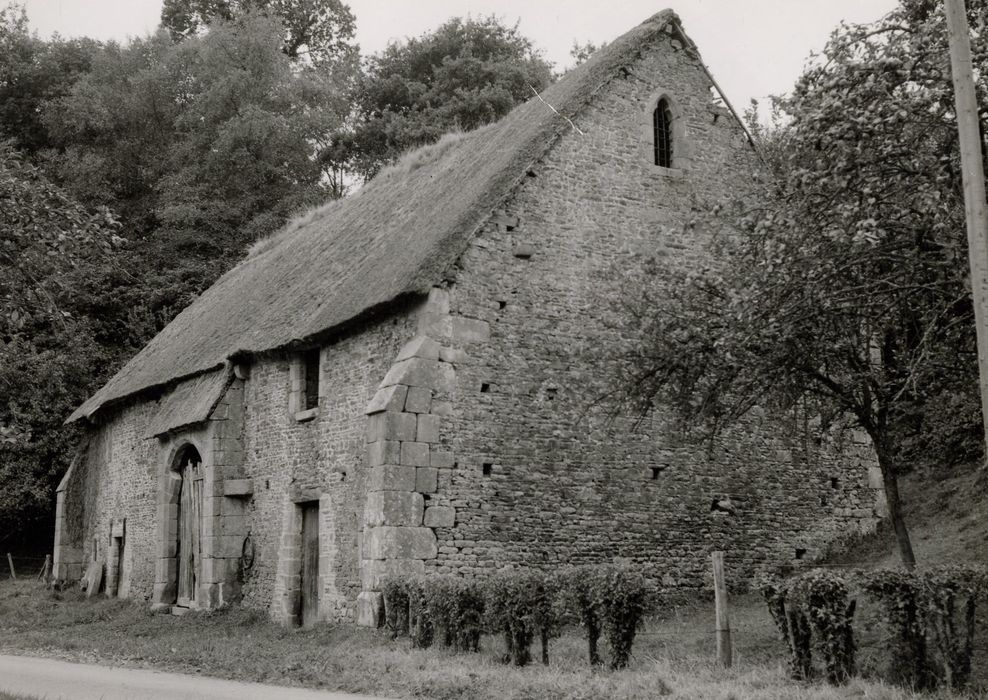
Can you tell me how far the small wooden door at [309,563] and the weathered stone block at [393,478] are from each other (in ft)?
9.87

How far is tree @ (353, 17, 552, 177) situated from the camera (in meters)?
35.7

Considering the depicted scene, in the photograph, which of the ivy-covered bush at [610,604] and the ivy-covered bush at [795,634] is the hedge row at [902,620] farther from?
the ivy-covered bush at [610,604]

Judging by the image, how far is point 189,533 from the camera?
1984cm

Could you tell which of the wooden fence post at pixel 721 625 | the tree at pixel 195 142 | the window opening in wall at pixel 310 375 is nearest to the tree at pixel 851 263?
the wooden fence post at pixel 721 625

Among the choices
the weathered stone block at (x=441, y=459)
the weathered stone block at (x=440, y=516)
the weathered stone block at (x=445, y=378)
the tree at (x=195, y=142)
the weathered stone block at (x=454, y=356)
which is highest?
the tree at (x=195, y=142)

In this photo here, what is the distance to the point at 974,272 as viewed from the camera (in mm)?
8367

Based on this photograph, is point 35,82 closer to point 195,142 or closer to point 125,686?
point 195,142

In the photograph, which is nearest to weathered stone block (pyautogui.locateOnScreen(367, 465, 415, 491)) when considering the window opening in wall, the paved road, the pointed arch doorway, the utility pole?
the window opening in wall

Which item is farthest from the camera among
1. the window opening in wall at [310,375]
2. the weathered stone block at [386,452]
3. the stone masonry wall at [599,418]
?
the window opening in wall at [310,375]

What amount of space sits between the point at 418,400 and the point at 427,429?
42 centimetres

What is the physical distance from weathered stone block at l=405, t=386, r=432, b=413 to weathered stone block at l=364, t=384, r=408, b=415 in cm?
8

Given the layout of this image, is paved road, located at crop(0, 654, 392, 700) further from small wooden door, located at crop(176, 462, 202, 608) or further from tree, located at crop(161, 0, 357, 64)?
tree, located at crop(161, 0, 357, 64)

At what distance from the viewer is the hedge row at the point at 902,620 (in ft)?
28.4

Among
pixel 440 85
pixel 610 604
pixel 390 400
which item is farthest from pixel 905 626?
pixel 440 85
